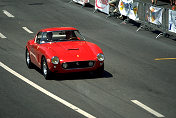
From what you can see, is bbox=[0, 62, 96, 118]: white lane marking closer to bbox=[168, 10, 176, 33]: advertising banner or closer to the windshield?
the windshield

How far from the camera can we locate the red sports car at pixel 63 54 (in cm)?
1509

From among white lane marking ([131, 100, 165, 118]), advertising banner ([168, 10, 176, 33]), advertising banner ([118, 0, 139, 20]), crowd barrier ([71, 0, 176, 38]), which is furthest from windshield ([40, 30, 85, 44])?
advertising banner ([118, 0, 139, 20])

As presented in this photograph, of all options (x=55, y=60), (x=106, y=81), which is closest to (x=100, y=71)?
(x=106, y=81)

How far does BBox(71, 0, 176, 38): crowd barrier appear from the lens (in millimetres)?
24594

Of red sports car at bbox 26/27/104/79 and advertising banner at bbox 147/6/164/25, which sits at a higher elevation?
red sports car at bbox 26/27/104/79

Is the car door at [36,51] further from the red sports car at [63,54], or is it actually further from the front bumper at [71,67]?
the front bumper at [71,67]

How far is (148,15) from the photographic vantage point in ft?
87.6

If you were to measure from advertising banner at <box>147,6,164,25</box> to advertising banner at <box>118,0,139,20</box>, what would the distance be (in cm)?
152

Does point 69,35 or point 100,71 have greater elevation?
point 69,35

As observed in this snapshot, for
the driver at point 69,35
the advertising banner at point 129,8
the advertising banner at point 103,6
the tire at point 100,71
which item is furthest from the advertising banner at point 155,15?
the tire at point 100,71

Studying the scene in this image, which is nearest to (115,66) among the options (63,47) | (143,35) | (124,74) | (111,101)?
(124,74)

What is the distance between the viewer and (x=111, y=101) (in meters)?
12.9

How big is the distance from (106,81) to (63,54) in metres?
1.66

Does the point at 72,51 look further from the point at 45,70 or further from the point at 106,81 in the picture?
the point at 106,81
